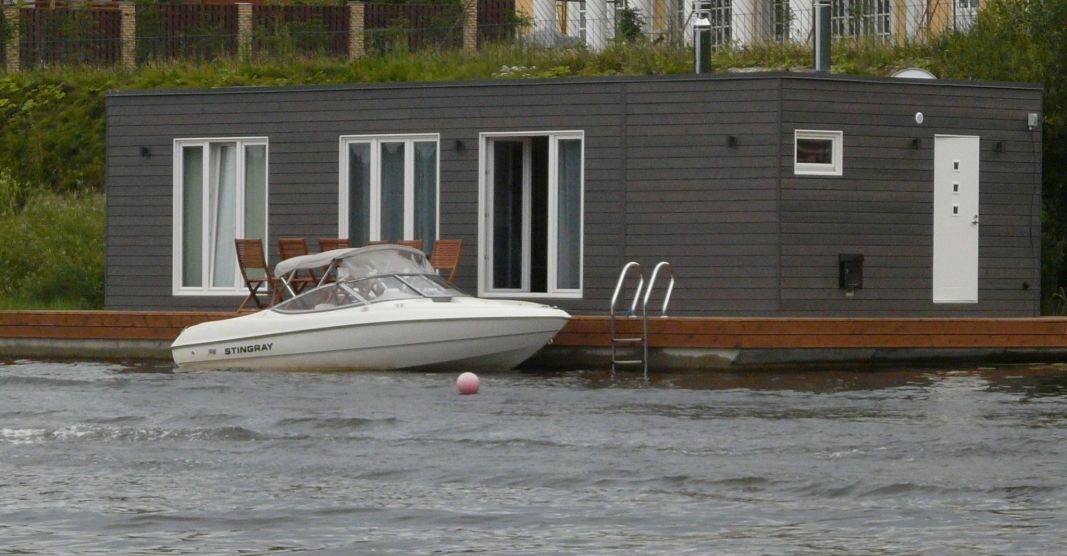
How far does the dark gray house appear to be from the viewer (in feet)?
71.5

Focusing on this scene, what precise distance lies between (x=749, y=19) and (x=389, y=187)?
1967cm

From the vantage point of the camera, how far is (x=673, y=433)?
14664 millimetres

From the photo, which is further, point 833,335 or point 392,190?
point 392,190

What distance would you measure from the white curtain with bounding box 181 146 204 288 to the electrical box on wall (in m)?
7.87

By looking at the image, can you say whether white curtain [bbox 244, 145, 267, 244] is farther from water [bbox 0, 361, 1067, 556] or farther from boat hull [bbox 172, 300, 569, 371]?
water [bbox 0, 361, 1067, 556]

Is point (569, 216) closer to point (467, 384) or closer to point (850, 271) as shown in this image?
point (850, 271)

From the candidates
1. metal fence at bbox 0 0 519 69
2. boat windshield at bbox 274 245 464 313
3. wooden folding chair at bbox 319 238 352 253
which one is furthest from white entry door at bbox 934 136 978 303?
metal fence at bbox 0 0 519 69

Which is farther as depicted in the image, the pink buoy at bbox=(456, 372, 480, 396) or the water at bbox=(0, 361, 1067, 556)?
the pink buoy at bbox=(456, 372, 480, 396)

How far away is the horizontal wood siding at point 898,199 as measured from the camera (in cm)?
2175

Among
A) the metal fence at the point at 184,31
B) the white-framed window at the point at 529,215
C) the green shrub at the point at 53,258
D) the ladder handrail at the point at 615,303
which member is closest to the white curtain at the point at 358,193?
the white-framed window at the point at 529,215

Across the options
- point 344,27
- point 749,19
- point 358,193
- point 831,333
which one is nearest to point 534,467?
point 831,333

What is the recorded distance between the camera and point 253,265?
76.1 ft

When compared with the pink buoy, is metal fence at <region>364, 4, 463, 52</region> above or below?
above

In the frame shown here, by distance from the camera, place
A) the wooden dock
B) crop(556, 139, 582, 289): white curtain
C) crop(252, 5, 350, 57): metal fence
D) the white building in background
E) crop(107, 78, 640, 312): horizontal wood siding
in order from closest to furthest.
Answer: the wooden dock → crop(107, 78, 640, 312): horizontal wood siding → crop(556, 139, 582, 289): white curtain → the white building in background → crop(252, 5, 350, 57): metal fence
